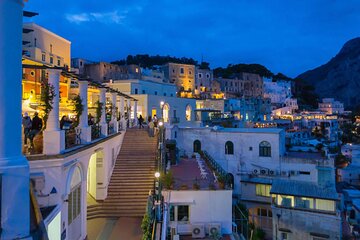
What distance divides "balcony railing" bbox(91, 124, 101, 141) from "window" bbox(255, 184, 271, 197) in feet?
58.3

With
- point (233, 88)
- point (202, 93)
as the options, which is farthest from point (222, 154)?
point (233, 88)

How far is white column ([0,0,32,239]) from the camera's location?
414cm

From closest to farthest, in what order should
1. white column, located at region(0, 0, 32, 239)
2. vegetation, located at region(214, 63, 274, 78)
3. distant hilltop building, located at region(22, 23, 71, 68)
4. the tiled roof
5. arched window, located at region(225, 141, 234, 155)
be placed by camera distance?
white column, located at region(0, 0, 32, 239)
the tiled roof
distant hilltop building, located at region(22, 23, 71, 68)
arched window, located at region(225, 141, 234, 155)
vegetation, located at region(214, 63, 274, 78)

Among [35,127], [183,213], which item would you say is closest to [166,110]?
[183,213]

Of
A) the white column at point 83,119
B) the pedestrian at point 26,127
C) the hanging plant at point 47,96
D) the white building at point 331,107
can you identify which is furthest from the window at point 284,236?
the white building at point 331,107

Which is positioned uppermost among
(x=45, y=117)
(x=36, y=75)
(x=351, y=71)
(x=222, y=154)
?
(x=351, y=71)

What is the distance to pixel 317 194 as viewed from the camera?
19812 millimetres

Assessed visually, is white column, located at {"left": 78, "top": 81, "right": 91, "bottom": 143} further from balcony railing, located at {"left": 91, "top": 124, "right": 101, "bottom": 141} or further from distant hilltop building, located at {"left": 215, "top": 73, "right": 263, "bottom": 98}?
distant hilltop building, located at {"left": 215, "top": 73, "right": 263, "bottom": 98}

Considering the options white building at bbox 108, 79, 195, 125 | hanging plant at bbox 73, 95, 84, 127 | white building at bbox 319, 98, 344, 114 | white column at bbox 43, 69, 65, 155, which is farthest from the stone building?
white column at bbox 43, 69, 65, 155

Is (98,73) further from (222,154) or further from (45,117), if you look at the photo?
(45,117)

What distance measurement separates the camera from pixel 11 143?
4.29 m

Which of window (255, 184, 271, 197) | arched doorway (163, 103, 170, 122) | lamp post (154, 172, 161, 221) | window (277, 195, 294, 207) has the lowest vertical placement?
window (255, 184, 271, 197)

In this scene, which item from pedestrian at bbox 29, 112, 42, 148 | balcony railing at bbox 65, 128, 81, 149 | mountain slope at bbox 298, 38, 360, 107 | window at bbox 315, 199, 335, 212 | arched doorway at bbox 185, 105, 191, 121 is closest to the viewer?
pedestrian at bbox 29, 112, 42, 148

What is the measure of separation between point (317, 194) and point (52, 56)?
30.7 m
